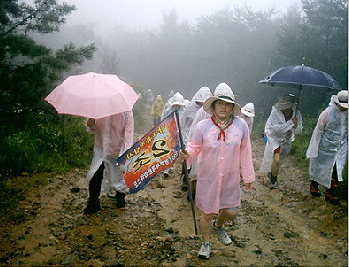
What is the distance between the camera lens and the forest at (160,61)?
219 inches

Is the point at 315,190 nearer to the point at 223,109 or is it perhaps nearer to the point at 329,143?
the point at 329,143

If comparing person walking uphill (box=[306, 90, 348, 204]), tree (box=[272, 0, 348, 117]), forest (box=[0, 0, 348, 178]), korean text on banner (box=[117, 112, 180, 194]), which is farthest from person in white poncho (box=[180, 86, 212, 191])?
tree (box=[272, 0, 348, 117])

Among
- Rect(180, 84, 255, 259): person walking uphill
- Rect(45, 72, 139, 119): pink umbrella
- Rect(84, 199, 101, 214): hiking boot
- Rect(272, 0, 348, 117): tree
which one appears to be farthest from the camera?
Rect(272, 0, 348, 117): tree

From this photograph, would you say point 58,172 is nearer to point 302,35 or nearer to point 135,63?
point 302,35

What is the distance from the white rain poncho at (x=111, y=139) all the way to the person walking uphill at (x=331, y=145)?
3.16 meters

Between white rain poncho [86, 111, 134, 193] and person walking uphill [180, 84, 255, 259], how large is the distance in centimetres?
115

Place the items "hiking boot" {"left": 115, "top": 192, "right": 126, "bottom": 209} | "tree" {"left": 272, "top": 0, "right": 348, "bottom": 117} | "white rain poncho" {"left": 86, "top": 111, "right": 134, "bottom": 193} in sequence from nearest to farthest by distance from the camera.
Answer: "white rain poncho" {"left": 86, "top": 111, "right": 134, "bottom": 193}
"hiking boot" {"left": 115, "top": 192, "right": 126, "bottom": 209}
"tree" {"left": 272, "top": 0, "right": 348, "bottom": 117}

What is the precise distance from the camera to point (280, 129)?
5879 millimetres

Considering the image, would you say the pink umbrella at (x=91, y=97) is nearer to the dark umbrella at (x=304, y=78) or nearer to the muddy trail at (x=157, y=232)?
the muddy trail at (x=157, y=232)

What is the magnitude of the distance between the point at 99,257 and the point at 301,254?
2.23m

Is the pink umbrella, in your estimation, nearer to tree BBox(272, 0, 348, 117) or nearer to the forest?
the forest

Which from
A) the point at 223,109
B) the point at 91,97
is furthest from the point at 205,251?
the point at 91,97

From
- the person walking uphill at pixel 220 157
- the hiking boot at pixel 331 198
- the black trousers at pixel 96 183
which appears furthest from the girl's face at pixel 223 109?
the hiking boot at pixel 331 198

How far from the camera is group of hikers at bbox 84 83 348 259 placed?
10.3 ft
